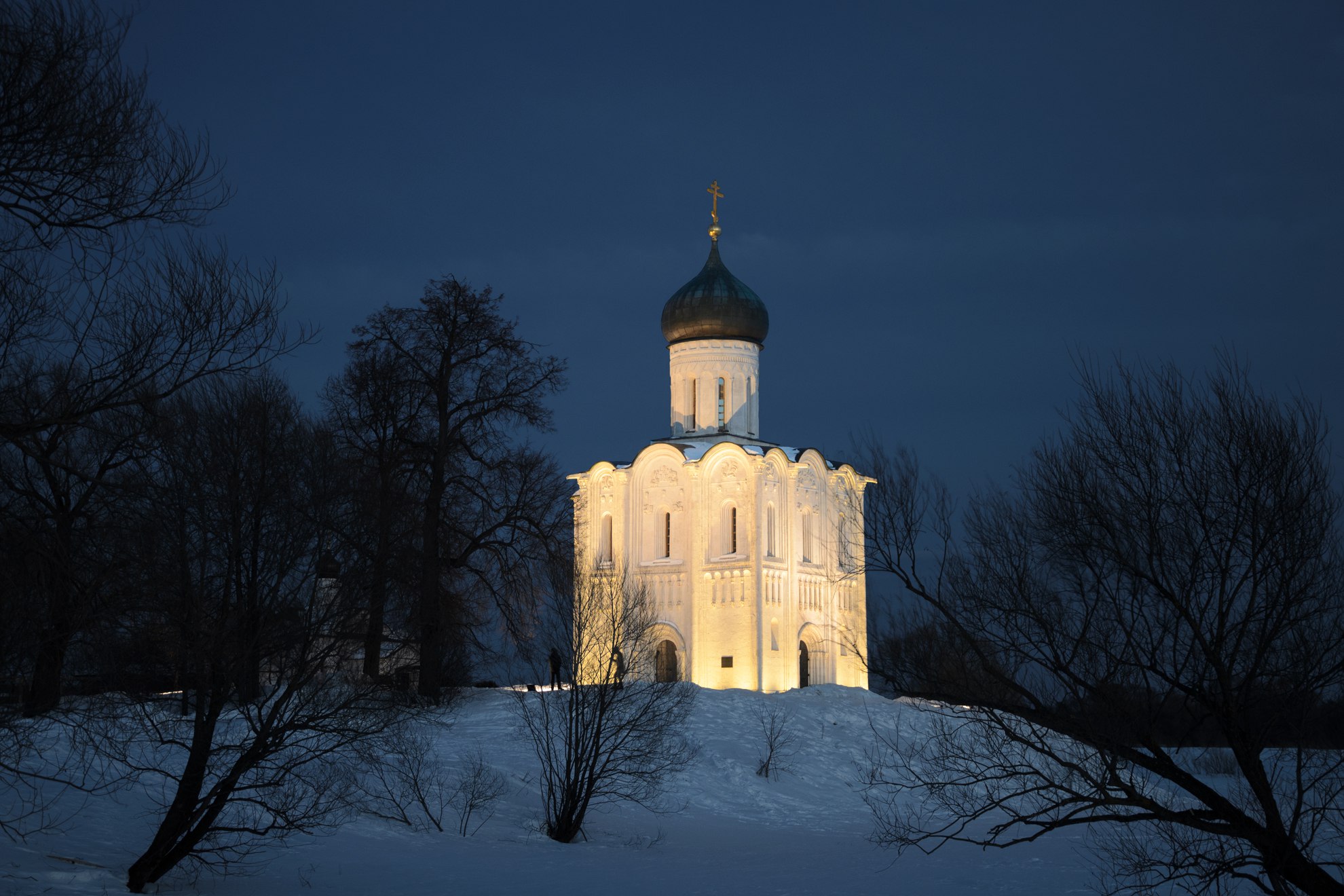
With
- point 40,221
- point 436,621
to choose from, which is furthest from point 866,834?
point 40,221

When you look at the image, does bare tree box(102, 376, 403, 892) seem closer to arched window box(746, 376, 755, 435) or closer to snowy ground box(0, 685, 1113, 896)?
snowy ground box(0, 685, 1113, 896)

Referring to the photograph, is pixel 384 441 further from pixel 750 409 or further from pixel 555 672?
pixel 750 409

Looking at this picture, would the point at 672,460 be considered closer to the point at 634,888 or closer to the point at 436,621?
the point at 436,621

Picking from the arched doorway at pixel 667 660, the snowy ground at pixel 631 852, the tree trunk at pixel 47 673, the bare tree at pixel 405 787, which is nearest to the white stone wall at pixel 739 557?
the arched doorway at pixel 667 660

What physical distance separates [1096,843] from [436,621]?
10577 mm

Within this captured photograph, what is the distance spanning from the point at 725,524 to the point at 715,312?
5369 mm

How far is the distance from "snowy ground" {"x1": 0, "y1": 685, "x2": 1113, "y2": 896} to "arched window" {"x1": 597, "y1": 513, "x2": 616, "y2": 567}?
7.63 meters

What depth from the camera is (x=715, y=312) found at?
3219cm

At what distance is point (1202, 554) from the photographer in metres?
8.93

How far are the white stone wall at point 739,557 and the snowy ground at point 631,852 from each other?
5238 millimetres

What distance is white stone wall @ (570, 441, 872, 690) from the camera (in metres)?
29.9

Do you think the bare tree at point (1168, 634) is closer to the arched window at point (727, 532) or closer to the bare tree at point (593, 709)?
the bare tree at point (593, 709)

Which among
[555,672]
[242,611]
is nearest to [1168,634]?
[242,611]

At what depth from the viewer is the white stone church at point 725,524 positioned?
29969 millimetres
